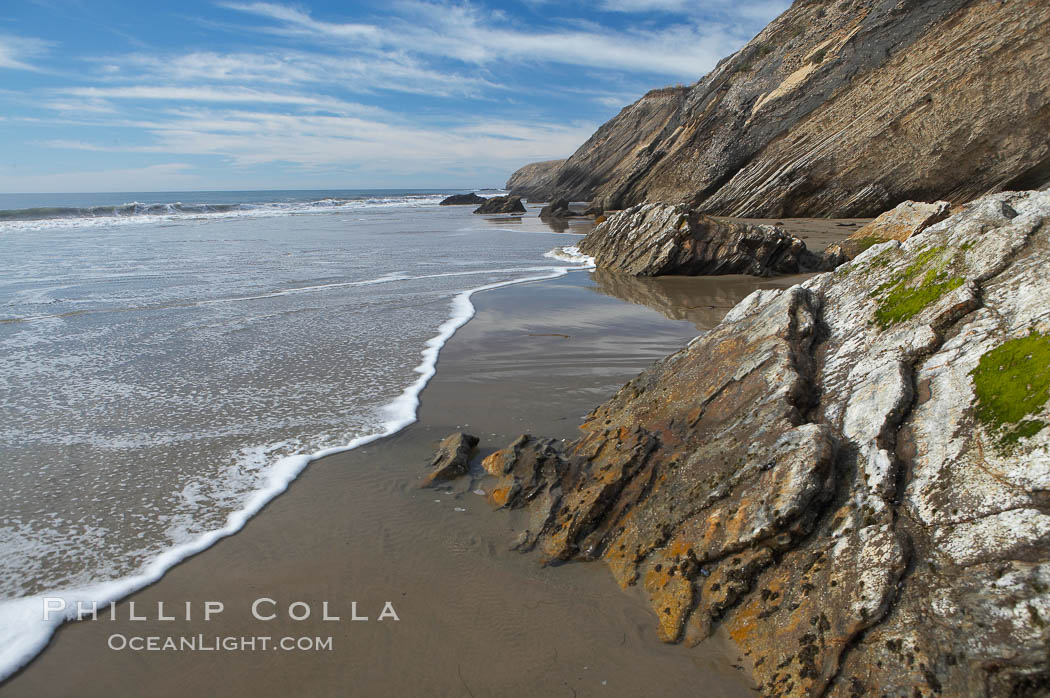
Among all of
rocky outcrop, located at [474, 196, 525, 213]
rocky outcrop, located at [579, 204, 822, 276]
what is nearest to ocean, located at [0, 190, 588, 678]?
rocky outcrop, located at [579, 204, 822, 276]

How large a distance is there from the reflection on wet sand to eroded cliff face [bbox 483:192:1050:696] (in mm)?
5028

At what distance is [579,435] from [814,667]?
2.85 meters

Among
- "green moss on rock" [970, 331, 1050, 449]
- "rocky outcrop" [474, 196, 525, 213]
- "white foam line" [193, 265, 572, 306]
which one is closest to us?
"green moss on rock" [970, 331, 1050, 449]

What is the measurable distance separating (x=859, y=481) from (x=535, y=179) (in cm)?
8500

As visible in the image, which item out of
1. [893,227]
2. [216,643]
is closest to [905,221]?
[893,227]

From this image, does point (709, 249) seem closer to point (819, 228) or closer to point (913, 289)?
point (819, 228)

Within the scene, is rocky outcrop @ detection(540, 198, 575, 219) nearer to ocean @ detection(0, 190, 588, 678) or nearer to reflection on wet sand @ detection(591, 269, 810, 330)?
ocean @ detection(0, 190, 588, 678)

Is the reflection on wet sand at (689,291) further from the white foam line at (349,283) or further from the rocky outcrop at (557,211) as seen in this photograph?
the rocky outcrop at (557,211)

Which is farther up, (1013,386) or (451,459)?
(1013,386)

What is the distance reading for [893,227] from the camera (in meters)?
13.1

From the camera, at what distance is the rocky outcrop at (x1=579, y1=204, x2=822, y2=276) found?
13406 millimetres

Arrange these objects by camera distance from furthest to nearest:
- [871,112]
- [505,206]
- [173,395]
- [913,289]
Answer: [505,206] < [871,112] < [173,395] < [913,289]

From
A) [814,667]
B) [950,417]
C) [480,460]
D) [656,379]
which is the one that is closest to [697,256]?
[656,379]

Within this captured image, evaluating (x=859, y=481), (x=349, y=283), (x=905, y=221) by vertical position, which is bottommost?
(x=859, y=481)
